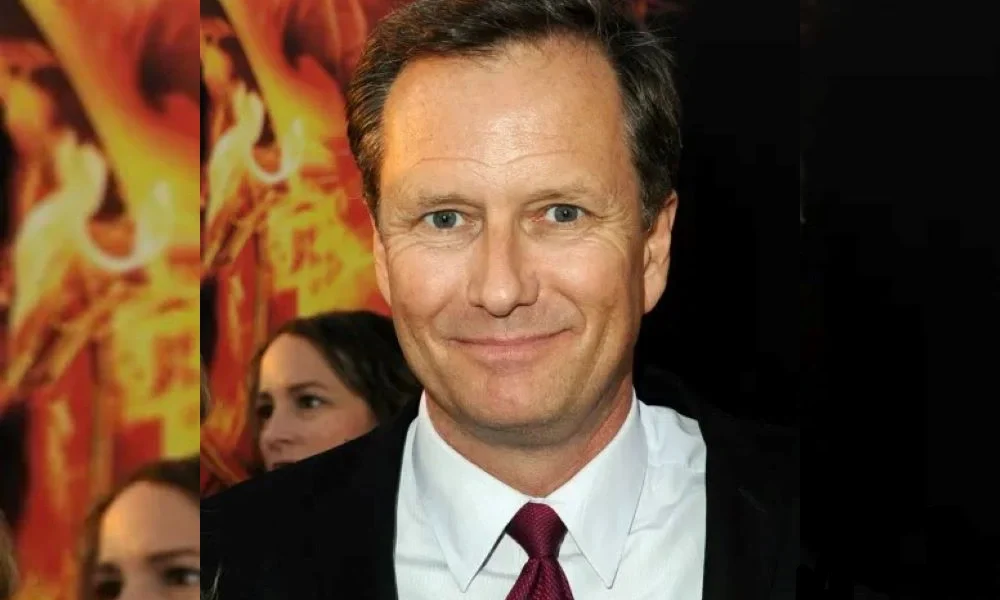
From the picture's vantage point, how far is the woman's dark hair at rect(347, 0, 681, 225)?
78.2 inches

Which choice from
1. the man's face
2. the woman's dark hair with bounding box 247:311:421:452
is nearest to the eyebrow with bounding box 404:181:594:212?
the man's face

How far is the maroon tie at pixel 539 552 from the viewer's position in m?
1.95

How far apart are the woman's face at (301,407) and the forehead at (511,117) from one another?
0.70m

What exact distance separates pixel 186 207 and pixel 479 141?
0.84 m

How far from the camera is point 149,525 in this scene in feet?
7.97

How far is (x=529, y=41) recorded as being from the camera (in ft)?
6.48

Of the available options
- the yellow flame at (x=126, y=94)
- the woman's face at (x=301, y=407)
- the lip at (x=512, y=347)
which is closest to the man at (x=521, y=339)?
the lip at (x=512, y=347)

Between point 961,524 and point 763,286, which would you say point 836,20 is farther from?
point 961,524

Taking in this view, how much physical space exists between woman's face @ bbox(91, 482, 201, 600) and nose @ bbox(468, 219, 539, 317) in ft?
3.27

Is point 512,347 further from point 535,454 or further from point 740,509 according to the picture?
point 740,509

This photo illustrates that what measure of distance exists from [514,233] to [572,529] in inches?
23.2

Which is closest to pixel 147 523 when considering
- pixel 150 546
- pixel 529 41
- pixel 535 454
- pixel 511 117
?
pixel 150 546

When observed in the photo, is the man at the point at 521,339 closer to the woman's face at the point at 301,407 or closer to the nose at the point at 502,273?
the nose at the point at 502,273

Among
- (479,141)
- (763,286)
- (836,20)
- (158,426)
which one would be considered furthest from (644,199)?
(158,426)
